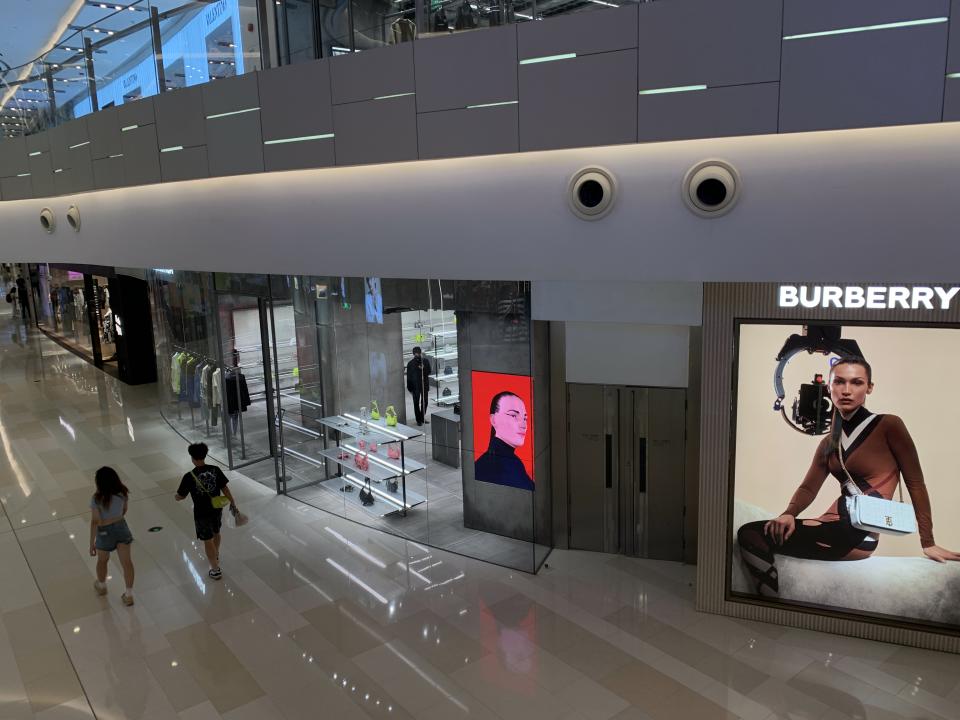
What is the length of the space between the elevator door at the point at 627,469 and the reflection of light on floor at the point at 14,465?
24.8 ft

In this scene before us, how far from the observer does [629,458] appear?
7.33 meters

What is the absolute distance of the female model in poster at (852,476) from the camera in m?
5.69

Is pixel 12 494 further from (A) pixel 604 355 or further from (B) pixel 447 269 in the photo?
(A) pixel 604 355

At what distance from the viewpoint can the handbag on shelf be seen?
227 inches

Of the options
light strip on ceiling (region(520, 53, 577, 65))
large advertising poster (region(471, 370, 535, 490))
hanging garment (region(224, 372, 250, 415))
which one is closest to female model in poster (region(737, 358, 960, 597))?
large advertising poster (region(471, 370, 535, 490))

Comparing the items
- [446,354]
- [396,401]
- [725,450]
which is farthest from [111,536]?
[725,450]

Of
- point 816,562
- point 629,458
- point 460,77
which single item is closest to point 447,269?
point 460,77

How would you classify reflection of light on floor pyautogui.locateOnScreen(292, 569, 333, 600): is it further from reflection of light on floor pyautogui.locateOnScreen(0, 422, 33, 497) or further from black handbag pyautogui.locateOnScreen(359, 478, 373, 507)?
reflection of light on floor pyautogui.locateOnScreen(0, 422, 33, 497)

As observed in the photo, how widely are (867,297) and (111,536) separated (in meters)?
6.96

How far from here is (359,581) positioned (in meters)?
7.05

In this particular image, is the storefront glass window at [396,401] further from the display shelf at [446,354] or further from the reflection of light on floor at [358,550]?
the reflection of light on floor at [358,550]

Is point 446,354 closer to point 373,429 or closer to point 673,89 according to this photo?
point 373,429

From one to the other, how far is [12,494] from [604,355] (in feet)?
27.2

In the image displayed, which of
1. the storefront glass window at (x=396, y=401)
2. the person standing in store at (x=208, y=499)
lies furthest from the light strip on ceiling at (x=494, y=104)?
the person standing in store at (x=208, y=499)
